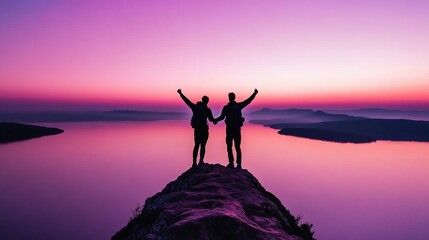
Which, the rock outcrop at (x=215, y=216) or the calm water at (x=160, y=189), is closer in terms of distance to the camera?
the rock outcrop at (x=215, y=216)

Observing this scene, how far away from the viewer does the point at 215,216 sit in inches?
266

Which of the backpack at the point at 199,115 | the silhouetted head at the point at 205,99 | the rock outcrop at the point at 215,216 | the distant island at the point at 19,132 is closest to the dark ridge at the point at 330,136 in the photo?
the distant island at the point at 19,132

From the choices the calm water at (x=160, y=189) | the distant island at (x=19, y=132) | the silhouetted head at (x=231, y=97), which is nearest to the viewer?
the silhouetted head at (x=231, y=97)

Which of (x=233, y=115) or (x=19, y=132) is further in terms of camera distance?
(x=19, y=132)

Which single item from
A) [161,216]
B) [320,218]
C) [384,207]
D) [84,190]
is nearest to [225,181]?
[161,216]

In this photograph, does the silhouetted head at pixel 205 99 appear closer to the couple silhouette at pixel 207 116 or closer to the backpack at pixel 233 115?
the couple silhouette at pixel 207 116

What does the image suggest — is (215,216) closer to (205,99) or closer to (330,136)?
(205,99)

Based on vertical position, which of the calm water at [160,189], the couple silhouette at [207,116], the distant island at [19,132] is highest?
the couple silhouette at [207,116]

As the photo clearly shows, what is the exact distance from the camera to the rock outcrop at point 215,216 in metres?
6.40

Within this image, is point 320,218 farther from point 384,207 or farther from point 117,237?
point 117,237

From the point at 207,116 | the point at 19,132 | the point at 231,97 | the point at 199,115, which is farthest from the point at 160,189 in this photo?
the point at 19,132

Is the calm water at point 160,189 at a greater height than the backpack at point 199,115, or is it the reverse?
the backpack at point 199,115

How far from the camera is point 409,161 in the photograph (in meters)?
88.0

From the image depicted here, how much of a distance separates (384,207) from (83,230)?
3763 cm
